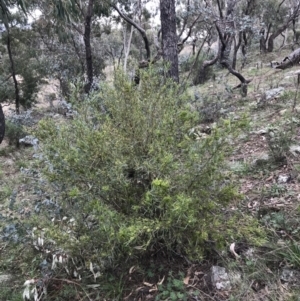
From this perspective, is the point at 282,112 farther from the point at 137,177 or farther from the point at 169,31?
the point at 137,177

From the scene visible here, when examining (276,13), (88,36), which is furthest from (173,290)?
(276,13)

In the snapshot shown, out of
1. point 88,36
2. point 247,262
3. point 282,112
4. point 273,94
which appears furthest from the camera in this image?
point 88,36

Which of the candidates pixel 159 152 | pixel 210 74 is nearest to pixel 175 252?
pixel 159 152

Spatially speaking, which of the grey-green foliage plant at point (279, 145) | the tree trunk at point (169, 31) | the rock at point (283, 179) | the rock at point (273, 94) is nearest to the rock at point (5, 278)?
the rock at point (283, 179)

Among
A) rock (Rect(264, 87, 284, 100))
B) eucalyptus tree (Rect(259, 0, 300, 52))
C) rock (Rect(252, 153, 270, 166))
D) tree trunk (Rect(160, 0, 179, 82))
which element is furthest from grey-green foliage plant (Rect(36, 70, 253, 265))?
eucalyptus tree (Rect(259, 0, 300, 52))

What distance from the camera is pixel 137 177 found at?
5.71 feet

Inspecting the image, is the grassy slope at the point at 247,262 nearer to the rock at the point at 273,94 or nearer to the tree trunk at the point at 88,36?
the rock at the point at 273,94

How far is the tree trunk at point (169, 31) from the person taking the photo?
15.8 ft

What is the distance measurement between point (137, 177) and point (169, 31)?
12.1ft

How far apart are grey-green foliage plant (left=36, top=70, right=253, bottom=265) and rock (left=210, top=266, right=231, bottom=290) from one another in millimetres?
136

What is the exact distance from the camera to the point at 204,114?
4703 mm

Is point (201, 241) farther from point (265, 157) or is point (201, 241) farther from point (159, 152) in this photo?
point (265, 157)

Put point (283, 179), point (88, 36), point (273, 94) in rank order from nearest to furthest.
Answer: point (283, 179) → point (273, 94) → point (88, 36)

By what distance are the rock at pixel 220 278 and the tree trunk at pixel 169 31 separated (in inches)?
135
